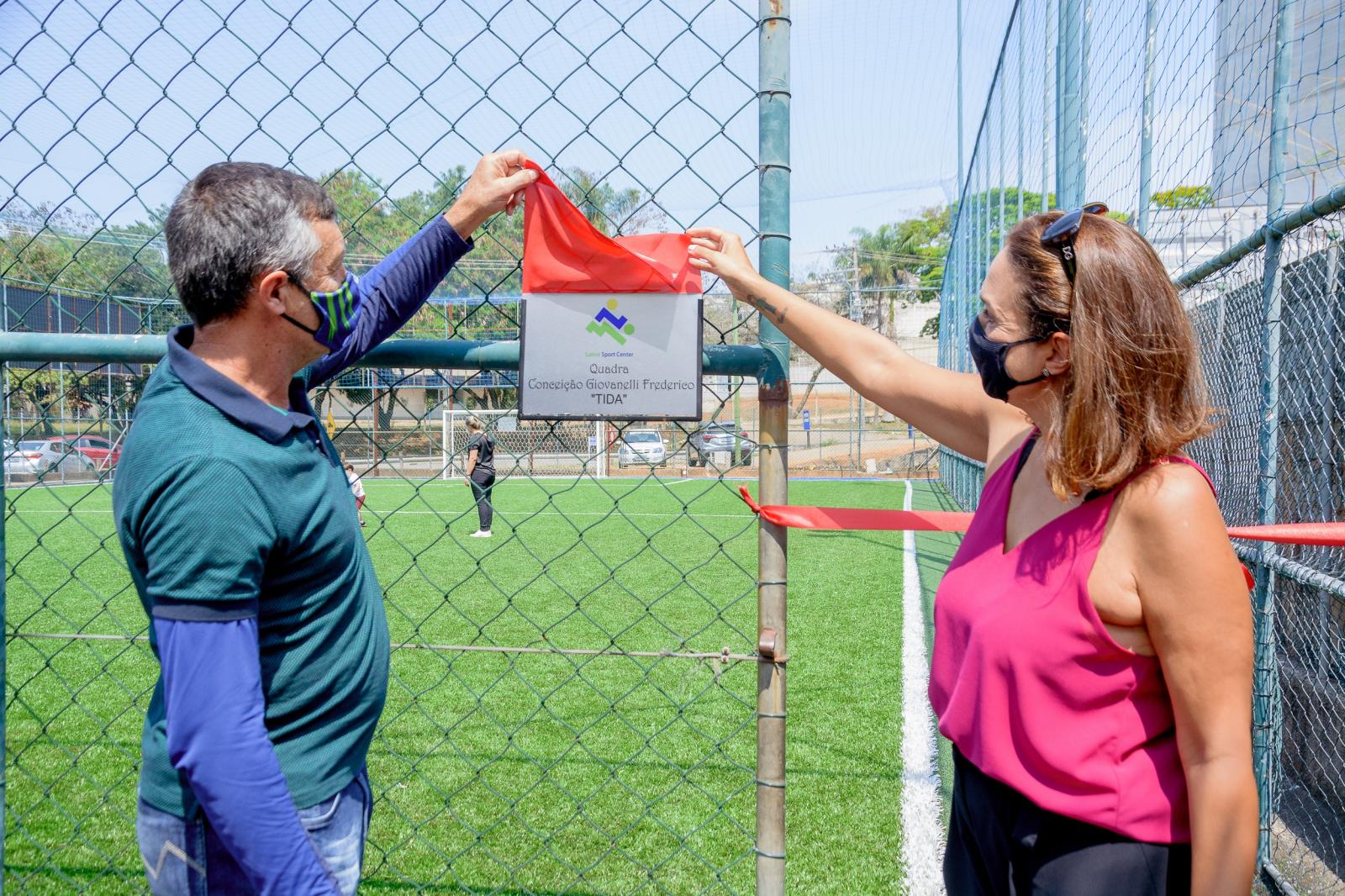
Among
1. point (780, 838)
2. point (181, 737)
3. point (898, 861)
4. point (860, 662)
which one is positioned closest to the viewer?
point (181, 737)

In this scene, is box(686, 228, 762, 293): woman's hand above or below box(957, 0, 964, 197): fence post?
below

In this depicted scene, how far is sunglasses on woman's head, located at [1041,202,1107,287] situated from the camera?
5.39ft

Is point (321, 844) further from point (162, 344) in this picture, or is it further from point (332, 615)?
point (162, 344)

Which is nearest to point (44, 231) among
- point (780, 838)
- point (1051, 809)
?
point (780, 838)

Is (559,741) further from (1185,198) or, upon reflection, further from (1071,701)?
(1185,198)

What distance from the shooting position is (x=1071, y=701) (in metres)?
1.58

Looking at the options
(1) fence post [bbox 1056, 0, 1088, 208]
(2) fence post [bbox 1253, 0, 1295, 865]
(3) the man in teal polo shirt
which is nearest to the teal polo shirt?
(3) the man in teal polo shirt

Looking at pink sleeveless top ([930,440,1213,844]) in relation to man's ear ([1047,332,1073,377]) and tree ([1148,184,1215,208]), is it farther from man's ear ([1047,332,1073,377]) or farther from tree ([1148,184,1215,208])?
tree ([1148,184,1215,208])

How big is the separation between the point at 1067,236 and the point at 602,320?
925 millimetres

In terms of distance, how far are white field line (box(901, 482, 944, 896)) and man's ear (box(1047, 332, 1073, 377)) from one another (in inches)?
78.4

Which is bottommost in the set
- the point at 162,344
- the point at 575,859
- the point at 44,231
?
the point at 575,859

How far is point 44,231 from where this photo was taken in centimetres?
253

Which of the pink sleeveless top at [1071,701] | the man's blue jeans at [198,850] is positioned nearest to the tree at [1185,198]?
the pink sleeveless top at [1071,701]

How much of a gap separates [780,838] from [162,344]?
183cm
